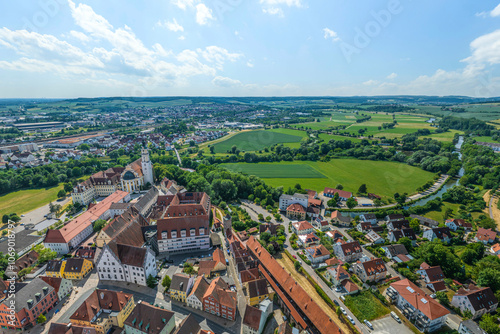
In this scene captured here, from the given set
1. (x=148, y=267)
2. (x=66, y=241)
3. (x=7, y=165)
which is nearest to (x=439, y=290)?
(x=148, y=267)

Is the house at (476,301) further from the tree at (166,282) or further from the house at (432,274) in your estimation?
the tree at (166,282)

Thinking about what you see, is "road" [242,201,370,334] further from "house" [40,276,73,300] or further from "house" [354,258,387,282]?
"house" [40,276,73,300]

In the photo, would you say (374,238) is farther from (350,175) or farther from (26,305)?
(26,305)

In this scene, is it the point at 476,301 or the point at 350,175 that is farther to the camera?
the point at 350,175

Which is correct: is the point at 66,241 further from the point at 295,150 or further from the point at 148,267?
the point at 295,150

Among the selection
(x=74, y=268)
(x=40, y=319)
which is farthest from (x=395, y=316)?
(x=74, y=268)

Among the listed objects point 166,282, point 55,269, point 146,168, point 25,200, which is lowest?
point 25,200
